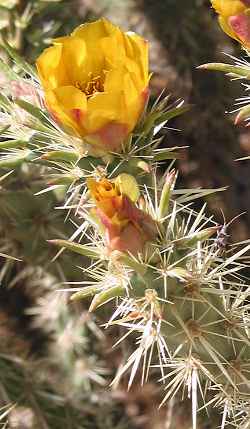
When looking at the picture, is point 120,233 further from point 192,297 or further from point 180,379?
point 180,379

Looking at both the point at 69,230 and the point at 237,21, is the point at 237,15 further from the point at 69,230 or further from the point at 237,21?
the point at 69,230

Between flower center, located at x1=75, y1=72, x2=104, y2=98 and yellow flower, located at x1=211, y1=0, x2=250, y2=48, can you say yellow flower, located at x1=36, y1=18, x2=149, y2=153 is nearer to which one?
flower center, located at x1=75, y1=72, x2=104, y2=98

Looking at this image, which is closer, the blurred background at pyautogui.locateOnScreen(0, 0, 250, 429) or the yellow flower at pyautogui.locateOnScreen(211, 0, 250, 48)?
the yellow flower at pyautogui.locateOnScreen(211, 0, 250, 48)

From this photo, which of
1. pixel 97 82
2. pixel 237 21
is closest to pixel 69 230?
pixel 97 82

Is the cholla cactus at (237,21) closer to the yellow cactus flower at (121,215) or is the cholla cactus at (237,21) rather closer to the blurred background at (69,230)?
the yellow cactus flower at (121,215)

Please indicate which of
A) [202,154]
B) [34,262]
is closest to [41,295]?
[34,262]

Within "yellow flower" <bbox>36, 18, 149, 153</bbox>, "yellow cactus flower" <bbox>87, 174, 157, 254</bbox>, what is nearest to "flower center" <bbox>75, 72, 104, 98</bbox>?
"yellow flower" <bbox>36, 18, 149, 153</bbox>
